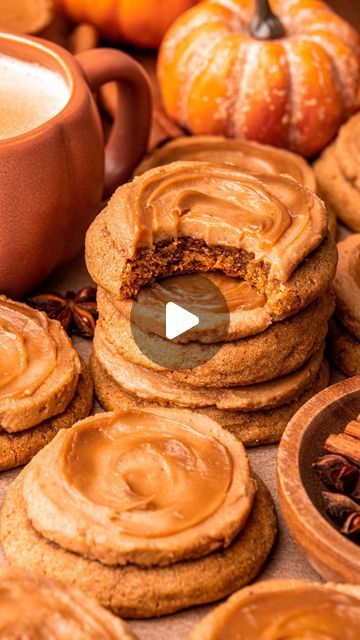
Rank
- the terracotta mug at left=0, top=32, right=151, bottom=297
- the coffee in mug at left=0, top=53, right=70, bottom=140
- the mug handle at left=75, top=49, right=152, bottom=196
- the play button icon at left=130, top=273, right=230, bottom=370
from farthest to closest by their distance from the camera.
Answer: the mug handle at left=75, top=49, right=152, bottom=196, the coffee in mug at left=0, top=53, right=70, bottom=140, the terracotta mug at left=0, top=32, right=151, bottom=297, the play button icon at left=130, top=273, right=230, bottom=370

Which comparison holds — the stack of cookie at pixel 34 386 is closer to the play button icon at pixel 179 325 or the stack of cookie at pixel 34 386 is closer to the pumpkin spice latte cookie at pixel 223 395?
the pumpkin spice latte cookie at pixel 223 395

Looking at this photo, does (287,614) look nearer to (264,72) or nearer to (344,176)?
(344,176)

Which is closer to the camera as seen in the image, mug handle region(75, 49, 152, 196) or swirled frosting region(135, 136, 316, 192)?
mug handle region(75, 49, 152, 196)

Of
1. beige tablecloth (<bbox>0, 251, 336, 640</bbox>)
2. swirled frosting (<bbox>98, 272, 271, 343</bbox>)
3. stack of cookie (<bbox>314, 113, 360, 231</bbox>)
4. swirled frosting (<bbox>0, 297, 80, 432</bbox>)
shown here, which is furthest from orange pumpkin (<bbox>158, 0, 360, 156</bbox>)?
beige tablecloth (<bbox>0, 251, 336, 640</bbox>)

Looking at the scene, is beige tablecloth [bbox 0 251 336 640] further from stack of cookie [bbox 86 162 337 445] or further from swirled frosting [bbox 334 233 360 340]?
swirled frosting [bbox 334 233 360 340]

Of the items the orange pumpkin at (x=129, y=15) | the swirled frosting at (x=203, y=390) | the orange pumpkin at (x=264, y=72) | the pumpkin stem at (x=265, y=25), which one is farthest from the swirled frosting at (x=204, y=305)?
the orange pumpkin at (x=129, y=15)

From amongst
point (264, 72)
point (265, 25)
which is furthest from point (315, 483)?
point (265, 25)
